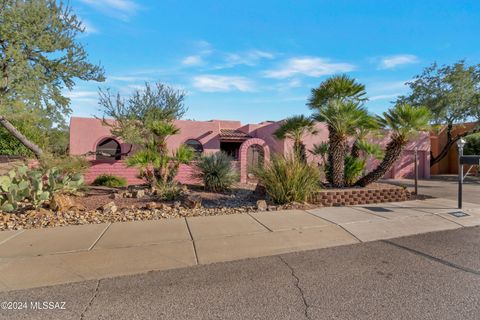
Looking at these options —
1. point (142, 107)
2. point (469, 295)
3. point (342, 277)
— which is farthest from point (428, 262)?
point (142, 107)

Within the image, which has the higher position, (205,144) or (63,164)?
(205,144)

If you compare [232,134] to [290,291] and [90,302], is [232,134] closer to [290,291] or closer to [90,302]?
[290,291]

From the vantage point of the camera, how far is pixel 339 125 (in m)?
9.08

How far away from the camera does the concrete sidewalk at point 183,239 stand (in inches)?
160

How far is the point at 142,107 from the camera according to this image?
14.0 meters

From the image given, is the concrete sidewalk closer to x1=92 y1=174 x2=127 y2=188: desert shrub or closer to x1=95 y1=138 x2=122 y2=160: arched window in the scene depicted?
x1=92 y1=174 x2=127 y2=188: desert shrub

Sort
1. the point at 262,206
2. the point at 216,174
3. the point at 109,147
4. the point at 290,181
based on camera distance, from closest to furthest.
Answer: the point at 262,206 < the point at 290,181 < the point at 216,174 < the point at 109,147

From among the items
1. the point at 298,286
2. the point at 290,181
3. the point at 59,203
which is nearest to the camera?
the point at 298,286

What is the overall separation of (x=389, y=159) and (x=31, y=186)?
35.3 ft

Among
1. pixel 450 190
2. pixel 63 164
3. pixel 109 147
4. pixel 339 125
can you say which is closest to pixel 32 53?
pixel 63 164

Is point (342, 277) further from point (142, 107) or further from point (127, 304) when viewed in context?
point (142, 107)

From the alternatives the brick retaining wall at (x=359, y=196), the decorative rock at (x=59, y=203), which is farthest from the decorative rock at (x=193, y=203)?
the brick retaining wall at (x=359, y=196)

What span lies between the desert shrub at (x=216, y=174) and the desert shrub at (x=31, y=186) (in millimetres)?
4287

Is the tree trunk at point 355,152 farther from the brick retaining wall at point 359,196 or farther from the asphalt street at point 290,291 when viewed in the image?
the asphalt street at point 290,291
